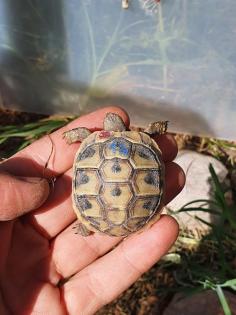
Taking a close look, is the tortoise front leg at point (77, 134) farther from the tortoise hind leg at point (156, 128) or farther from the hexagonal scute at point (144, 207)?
the hexagonal scute at point (144, 207)

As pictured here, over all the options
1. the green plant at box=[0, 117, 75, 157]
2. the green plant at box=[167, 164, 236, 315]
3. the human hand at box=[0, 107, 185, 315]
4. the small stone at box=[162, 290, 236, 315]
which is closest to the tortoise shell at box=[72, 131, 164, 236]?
the human hand at box=[0, 107, 185, 315]

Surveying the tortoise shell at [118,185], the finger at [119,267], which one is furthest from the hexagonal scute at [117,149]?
the finger at [119,267]

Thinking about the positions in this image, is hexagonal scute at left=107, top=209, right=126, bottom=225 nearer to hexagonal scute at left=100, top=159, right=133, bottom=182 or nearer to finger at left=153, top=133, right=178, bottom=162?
hexagonal scute at left=100, top=159, right=133, bottom=182

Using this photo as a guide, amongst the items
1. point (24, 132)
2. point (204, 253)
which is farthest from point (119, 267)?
point (24, 132)

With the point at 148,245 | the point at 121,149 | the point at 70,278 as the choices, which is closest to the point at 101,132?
the point at 121,149

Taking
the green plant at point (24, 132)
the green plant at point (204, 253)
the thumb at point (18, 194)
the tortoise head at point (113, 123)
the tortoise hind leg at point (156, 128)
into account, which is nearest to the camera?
the thumb at point (18, 194)

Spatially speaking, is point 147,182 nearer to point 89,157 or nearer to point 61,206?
point 89,157

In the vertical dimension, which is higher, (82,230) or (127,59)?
(127,59)
